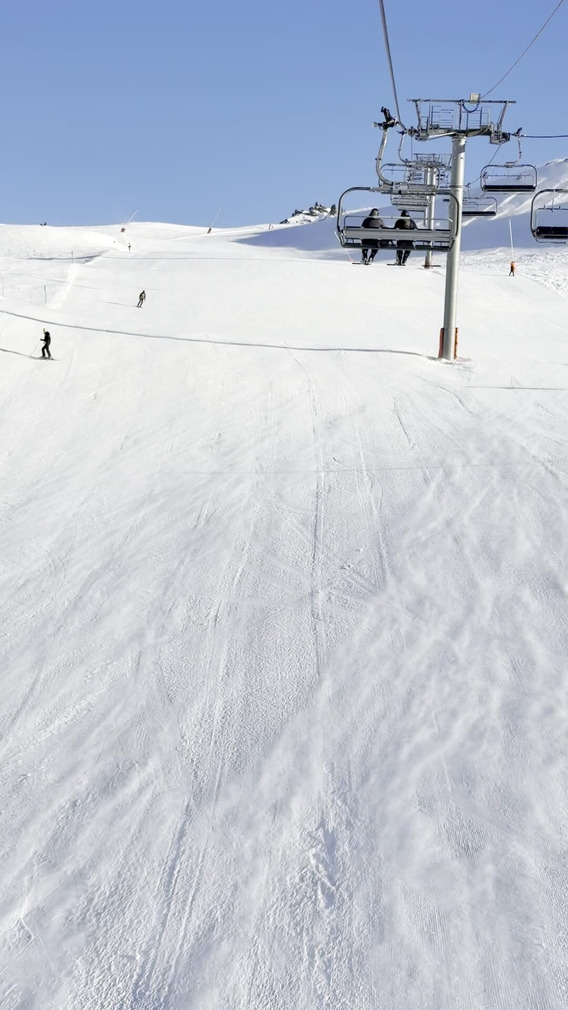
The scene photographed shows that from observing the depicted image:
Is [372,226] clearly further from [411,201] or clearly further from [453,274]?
[453,274]

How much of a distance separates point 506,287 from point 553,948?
106 feet

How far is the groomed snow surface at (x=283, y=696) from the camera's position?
5812 millimetres

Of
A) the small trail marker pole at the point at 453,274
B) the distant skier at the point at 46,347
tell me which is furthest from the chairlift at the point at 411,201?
the distant skier at the point at 46,347

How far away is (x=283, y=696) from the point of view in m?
8.52

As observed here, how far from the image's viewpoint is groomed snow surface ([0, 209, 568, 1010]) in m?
5.81

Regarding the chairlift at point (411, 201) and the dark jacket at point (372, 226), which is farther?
the chairlift at point (411, 201)

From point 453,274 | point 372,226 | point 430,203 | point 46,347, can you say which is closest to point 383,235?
point 372,226

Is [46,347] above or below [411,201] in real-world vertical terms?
below

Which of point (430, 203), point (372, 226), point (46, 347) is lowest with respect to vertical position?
point (46, 347)

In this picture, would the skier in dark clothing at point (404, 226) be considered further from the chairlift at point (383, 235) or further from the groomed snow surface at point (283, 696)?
the groomed snow surface at point (283, 696)

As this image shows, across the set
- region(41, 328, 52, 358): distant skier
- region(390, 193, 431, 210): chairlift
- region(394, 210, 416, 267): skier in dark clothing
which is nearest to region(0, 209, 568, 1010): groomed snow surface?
region(41, 328, 52, 358): distant skier

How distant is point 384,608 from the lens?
10016 millimetres

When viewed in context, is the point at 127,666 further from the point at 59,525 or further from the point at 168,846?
the point at 59,525

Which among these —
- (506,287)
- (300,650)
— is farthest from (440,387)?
(506,287)
